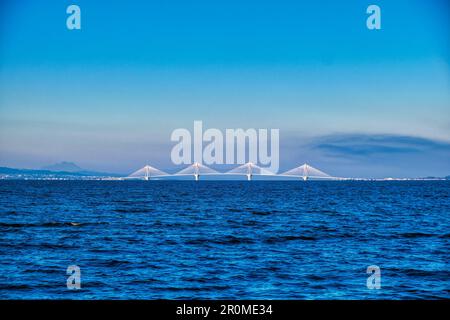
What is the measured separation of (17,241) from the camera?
2867 centimetres

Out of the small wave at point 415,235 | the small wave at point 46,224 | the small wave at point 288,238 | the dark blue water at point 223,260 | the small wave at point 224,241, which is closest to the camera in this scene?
the dark blue water at point 223,260

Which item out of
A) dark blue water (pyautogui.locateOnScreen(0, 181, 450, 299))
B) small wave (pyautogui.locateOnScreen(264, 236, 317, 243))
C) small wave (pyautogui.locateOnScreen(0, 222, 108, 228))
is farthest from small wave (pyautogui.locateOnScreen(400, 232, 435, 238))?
small wave (pyautogui.locateOnScreen(0, 222, 108, 228))

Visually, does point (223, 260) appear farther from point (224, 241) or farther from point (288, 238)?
point (288, 238)

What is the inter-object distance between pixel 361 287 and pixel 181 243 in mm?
13175

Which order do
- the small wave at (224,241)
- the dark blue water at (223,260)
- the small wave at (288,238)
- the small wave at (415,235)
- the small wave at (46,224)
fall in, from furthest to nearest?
1. the small wave at (46,224)
2. the small wave at (415,235)
3. the small wave at (288,238)
4. the small wave at (224,241)
5. the dark blue water at (223,260)

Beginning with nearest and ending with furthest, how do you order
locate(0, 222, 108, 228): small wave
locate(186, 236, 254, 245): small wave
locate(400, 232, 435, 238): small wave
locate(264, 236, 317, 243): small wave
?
locate(186, 236, 254, 245): small wave, locate(264, 236, 317, 243): small wave, locate(400, 232, 435, 238): small wave, locate(0, 222, 108, 228): small wave

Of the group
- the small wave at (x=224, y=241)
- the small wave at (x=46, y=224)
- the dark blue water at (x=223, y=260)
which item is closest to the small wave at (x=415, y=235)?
the dark blue water at (x=223, y=260)

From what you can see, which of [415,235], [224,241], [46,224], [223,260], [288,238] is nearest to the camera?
[223,260]

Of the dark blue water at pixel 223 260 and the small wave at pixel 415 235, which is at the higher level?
the dark blue water at pixel 223 260

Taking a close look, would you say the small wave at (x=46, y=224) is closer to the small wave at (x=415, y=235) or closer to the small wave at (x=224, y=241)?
the small wave at (x=224, y=241)

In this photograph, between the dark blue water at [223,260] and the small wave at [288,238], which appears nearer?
the dark blue water at [223,260]

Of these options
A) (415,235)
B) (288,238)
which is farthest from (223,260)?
(415,235)

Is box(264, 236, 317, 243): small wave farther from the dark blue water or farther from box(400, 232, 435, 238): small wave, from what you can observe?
box(400, 232, 435, 238): small wave
